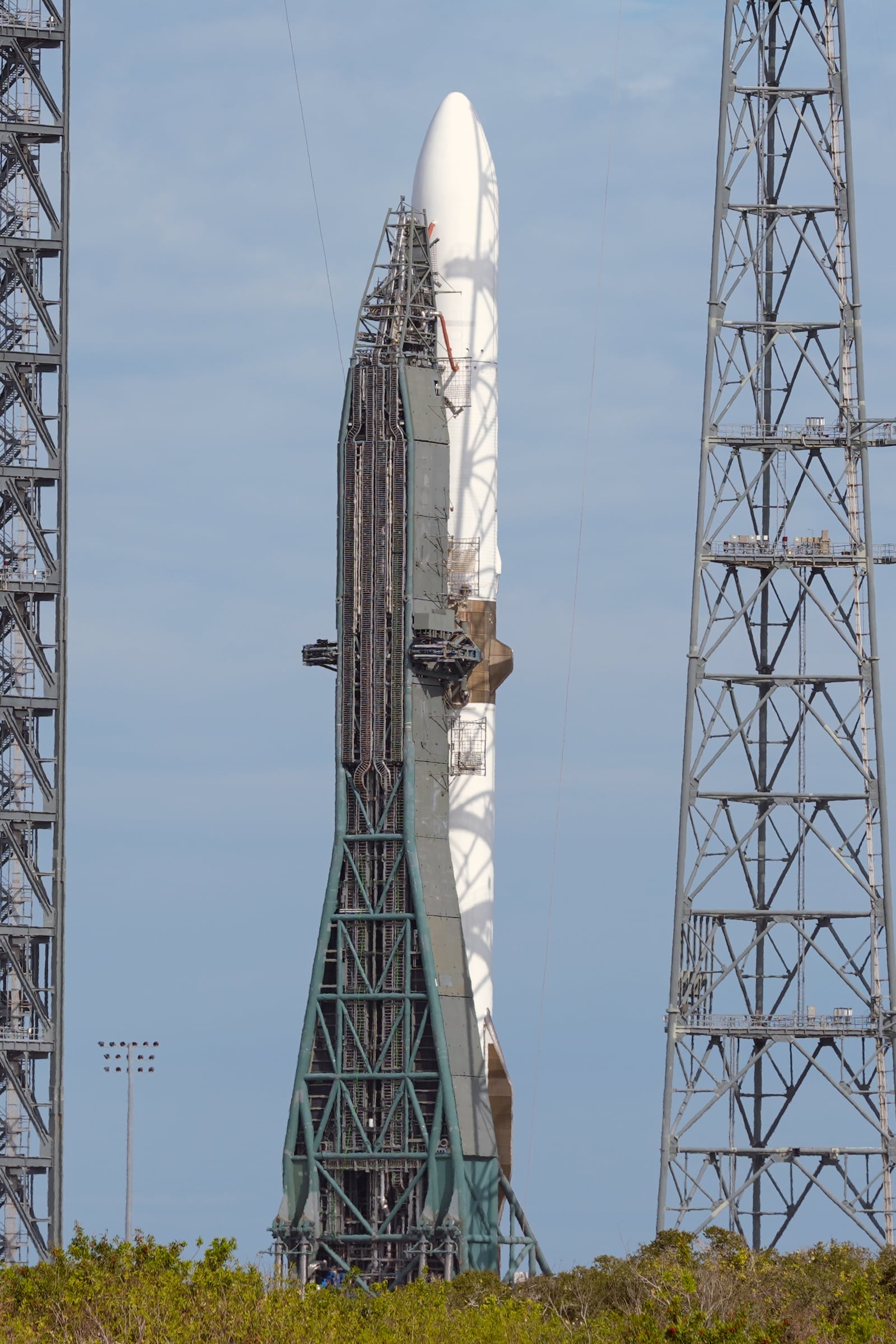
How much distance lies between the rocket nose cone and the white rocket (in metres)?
0.02

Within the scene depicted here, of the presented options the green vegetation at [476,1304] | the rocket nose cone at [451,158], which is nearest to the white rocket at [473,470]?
the rocket nose cone at [451,158]

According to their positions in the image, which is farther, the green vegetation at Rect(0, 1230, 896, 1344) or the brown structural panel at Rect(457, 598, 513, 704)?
the brown structural panel at Rect(457, 598, 513, 704)

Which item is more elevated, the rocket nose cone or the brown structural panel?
the rocket nose cone

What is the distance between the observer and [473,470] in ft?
316

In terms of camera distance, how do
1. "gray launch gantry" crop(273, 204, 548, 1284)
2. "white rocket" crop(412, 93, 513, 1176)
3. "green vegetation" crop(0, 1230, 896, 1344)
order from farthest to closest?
"white rocket" crop(412, 93, 513, 1176) < "gray launch gantry" crop(273, 204, 548, 1284) < "green vegetation" crop(0, 1230, 896, 1344)

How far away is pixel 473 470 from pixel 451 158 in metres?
8.89

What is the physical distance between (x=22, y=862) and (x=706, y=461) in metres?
21.6

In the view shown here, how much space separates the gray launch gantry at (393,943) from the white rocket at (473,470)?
188 cm

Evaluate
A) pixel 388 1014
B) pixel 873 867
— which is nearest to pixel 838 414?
pixel 873 867

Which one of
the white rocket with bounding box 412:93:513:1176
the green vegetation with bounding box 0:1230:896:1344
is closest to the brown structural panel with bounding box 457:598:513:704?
the white rocket with bounding box 412:93:513:1176

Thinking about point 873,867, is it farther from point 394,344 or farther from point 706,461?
point 394,344

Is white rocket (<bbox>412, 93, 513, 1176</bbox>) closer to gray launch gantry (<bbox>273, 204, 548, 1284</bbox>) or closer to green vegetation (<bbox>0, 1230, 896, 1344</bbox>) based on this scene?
gray launch gantry (<bbox>273, 204, 548, 1284</bbox>)

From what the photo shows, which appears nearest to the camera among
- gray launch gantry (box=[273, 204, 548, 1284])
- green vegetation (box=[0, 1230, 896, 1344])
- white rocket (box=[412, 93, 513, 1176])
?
green vegetation (box=[0, 1230, 896, 1344])

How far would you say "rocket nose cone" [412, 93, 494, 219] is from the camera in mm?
97812
